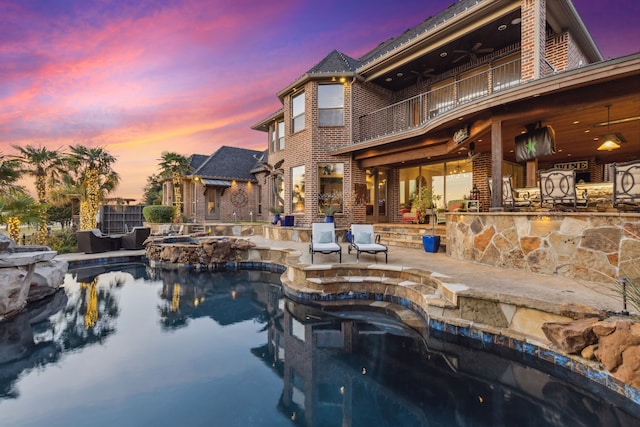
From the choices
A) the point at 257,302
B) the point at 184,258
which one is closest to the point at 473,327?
the point at 257,302

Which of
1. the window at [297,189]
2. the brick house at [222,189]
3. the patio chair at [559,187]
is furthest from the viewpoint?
the brick house at [222,189]

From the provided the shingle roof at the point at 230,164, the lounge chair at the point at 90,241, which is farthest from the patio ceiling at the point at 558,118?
the shingle roof at the point at 230,164

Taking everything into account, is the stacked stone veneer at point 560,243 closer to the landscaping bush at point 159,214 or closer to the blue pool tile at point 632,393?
the blue pool tile at point 632,393

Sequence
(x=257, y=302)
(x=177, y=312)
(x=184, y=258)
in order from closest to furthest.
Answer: (x=177, y=312), (x=257, y=302), (x=184, y=258)

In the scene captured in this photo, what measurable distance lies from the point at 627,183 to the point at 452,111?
10.9ft

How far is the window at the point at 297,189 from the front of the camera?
40.0ft

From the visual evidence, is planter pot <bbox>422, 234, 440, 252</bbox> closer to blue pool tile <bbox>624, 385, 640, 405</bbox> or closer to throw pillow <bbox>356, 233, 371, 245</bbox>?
throw pillow <bbox>356, 233, 371, 245</bbox>

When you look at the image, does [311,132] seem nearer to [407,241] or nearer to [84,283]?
[407,241]

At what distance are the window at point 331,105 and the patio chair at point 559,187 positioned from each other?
7.59 m

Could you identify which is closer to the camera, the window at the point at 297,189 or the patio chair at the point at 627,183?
the patio chair at the point at 627,183

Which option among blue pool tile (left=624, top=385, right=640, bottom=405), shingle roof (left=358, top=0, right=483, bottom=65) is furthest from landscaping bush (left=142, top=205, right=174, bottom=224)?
blue pool tile (left=624, top=385, right=640, bottom=405)

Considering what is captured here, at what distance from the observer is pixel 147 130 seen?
53.0ft

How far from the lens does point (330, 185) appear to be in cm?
1169

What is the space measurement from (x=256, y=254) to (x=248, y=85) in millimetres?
8644
